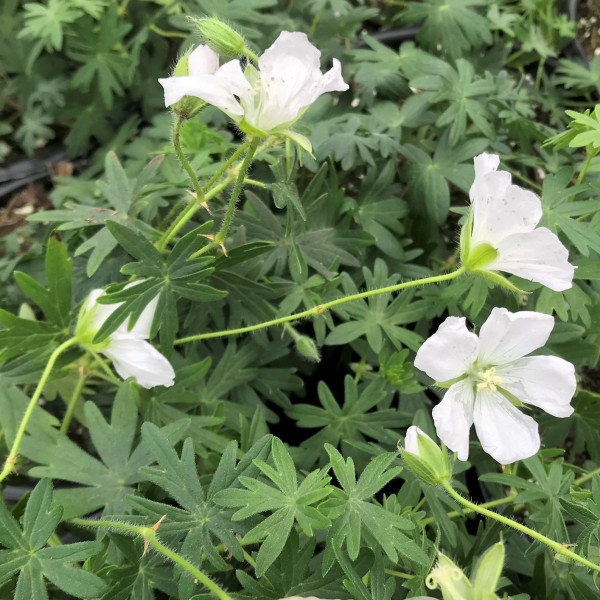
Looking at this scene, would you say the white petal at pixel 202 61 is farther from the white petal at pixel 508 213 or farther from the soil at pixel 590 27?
the soil at pixel 590 27

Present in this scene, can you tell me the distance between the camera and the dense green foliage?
2.38 ft

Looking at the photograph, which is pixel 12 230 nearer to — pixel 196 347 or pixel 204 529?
pixel 196 347

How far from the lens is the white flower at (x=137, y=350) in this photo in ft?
2.87

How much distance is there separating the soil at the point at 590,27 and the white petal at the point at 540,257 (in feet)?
4.49

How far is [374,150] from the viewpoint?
1165 mm

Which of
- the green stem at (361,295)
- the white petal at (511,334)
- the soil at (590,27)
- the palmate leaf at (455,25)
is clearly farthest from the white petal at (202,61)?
the soil at (590,27)

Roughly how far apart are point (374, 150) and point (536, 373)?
0.61 metres

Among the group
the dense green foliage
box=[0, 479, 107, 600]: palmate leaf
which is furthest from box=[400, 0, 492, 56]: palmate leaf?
box=[0, 479, 107, 600]: palmate leaf

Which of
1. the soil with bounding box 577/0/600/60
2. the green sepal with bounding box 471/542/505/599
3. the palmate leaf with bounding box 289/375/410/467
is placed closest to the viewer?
the green sepal with bounding box 471/542/505/599

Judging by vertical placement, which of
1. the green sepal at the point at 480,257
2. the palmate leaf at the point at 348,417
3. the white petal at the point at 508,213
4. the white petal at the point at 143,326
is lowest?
the palmate leaf at the point at 348,417

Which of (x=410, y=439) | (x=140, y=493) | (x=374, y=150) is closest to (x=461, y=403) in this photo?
(x=410, y=439)

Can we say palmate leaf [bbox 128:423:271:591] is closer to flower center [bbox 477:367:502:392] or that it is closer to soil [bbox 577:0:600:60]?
flower center [bbox 477:367:502:392]

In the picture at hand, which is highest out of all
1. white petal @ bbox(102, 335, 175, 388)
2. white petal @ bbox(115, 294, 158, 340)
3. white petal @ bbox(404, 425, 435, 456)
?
white petal @ bbox(404, 425, 435, 456)

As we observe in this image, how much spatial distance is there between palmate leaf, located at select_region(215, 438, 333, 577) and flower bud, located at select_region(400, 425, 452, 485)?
4.1 inches
